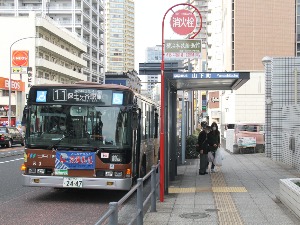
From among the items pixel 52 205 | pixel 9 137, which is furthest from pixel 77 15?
pixel 52 205

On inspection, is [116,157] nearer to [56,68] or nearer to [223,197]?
[223,197]

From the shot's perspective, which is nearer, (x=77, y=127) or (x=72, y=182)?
(x=72, y=182)

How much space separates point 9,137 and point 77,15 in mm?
58414

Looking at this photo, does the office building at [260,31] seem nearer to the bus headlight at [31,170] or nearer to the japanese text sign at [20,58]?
the japanese text sign at [20,58]

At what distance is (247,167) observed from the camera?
17.8 meters

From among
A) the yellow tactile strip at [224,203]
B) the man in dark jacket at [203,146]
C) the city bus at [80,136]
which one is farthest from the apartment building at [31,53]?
the city bus at [80,136]

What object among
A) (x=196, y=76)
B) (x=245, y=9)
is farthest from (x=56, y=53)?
(x=196, y=76)

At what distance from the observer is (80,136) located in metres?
10.2

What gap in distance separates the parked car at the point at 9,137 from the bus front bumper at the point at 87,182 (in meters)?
26.4

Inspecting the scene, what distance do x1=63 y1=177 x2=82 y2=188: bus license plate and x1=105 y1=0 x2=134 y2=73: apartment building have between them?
168 m

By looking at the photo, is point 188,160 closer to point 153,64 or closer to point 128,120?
point 153,64

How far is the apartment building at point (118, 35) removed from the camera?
179 metres

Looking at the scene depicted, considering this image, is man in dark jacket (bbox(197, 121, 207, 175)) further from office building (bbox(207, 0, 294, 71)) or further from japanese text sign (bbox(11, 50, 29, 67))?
japanese text sign (bbox(11, 50, 29, 67))

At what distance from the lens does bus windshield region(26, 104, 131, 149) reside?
10.1 meters
